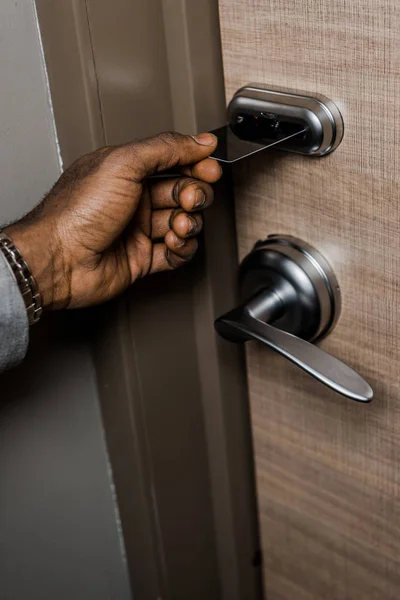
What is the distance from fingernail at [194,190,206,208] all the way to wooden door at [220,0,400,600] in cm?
6

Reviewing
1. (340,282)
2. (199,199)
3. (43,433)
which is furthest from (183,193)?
(43,433)

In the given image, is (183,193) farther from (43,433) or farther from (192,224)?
(43,433)

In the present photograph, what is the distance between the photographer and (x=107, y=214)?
510 mm

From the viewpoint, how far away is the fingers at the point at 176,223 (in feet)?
1.76

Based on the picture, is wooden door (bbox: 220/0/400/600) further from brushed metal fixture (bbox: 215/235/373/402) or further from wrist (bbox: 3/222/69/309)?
wrist (bbox: 3/222/69/309)

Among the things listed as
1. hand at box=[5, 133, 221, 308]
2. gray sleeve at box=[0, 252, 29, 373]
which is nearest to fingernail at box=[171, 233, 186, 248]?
hand at box=[5, 133, 221, 308]

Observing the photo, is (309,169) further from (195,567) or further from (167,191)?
(195,567)

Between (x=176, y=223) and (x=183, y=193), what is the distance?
3 centimetres

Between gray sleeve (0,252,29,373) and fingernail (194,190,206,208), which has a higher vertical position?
fingernail (194,190,206,208)

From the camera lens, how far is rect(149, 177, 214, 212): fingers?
0.52 meters

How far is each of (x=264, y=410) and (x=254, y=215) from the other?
0.55 ft

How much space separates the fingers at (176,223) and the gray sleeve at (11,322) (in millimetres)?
116

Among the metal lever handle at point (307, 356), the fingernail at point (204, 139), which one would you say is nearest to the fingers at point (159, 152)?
the fingernail at point (204, 139)

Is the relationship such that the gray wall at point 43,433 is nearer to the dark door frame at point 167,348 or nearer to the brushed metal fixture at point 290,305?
the dark door frame at point 167,348
